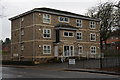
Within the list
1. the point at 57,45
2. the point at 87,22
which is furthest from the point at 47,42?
the point at 87,22

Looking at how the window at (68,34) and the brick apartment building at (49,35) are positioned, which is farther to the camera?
the window at (68,34)

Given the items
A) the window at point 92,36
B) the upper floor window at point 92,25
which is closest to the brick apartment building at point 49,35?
the window at point 92,36

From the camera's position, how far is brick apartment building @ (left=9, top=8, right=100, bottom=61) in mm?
35906

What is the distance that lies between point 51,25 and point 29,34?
409cm

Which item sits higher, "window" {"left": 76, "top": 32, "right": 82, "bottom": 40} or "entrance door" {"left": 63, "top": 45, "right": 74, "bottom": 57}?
"window" {"left": 76, "top": 32, "right": 82, "bottom": 40}

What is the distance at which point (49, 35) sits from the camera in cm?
3734

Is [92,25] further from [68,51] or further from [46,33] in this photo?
[46,33]

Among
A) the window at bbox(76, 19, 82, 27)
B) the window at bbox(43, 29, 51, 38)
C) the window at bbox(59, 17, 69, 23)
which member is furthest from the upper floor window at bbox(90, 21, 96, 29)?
the window at bbox(43, 29, 51, 38)

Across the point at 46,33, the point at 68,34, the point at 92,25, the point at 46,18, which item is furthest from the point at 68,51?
the point at 92,25

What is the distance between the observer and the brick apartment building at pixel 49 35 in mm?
35906

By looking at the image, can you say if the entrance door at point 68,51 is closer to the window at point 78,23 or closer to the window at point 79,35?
the window at point 79,35

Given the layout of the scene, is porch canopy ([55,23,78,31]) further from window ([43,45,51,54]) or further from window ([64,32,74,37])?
window ([43,45,51,54])

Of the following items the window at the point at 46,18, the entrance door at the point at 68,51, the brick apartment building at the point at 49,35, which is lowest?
the entrance door at the point at 68,51

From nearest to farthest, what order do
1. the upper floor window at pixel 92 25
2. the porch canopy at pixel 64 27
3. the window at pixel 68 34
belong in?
the porch canopy at pixel 64 27, the window at pixel 68 34, the upper floor window at pixel 92 25
